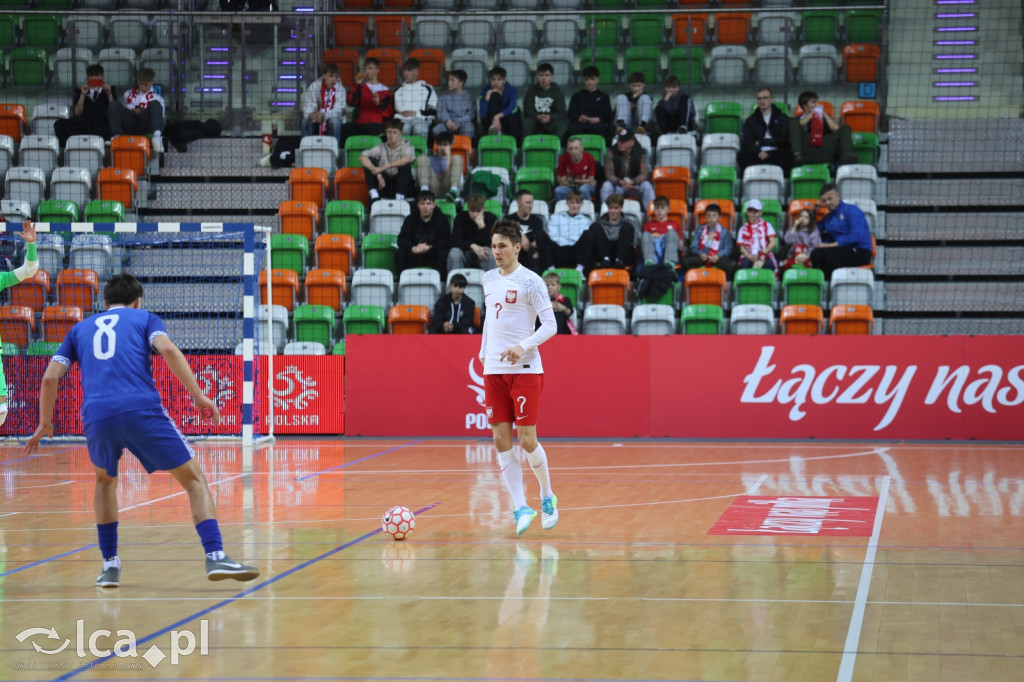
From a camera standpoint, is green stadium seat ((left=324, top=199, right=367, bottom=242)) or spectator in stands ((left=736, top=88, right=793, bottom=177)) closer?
green stadium seat ((left=324, top=199, right=367, bottom=242))

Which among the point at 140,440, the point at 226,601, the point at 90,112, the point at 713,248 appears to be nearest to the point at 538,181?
the point at 713,248

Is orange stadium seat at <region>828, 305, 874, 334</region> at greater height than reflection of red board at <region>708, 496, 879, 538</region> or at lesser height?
greater

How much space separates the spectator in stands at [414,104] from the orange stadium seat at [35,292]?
20.7 feet

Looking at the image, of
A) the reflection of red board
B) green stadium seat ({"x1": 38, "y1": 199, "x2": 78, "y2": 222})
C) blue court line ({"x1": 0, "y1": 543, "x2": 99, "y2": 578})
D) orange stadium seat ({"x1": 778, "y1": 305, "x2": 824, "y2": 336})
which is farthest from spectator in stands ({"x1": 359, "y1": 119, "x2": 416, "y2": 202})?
blue court line ({"x1": 0, "y1": 543, "x2": 99, "y2": 578})

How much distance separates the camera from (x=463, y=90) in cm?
2019

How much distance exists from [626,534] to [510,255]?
7.41 ft

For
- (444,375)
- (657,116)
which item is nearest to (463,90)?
(657,116)

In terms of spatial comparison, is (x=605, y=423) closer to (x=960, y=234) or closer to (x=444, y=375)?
(x=444, y=375)

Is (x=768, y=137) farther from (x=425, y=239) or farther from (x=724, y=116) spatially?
(x=425, y=239)

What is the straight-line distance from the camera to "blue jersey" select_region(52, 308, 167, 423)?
6.59m

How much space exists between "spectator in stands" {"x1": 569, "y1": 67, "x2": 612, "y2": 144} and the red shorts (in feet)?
38.1

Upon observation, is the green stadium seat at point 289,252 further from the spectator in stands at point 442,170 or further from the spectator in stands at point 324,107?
the spectator in stands at point 324,107

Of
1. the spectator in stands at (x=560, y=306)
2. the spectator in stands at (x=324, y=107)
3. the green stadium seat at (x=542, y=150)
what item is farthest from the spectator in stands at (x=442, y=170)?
the spectator in stands at (x=560, y=306)

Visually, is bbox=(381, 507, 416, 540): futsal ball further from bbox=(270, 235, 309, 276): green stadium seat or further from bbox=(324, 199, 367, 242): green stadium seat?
bbox=(324, 199, 367, 242): green stadium seat
